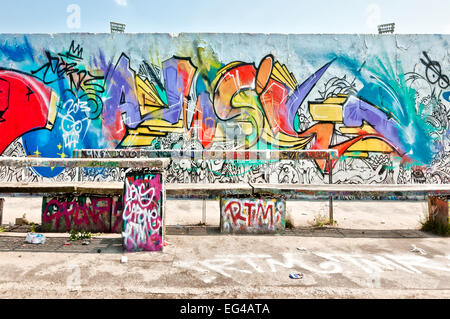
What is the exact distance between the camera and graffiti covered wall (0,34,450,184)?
380 inches

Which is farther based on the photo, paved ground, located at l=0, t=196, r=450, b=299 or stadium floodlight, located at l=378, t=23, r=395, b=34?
stadium floodlight, located at l=378, t=23, r=395, b=34

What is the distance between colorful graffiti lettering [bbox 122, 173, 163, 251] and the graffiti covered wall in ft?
17.1

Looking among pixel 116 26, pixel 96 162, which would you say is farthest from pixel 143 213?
pixel 116 26

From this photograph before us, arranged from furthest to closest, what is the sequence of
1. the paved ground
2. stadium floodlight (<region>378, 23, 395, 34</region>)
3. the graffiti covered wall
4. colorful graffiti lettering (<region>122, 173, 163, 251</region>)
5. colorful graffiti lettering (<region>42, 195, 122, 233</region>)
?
stadium floodlight (<region>378, 23, 395, 34</region>) < the graffiti covered wall < colorful graffiti lettering (<region>42, 195, 122, 233</region>) < colorful graffiti lettering (<region>122, 173, 163, 251</region>) < the paved ground

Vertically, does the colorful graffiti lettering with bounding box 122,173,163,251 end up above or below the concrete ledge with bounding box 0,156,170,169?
below

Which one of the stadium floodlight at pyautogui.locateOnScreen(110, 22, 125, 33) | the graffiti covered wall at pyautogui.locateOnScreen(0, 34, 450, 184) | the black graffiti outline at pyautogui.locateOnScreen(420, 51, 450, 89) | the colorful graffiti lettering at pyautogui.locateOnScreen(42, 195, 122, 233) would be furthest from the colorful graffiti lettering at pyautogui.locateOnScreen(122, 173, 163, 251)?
the black graffiti outline at pyautogui.locateOnScreen(420, 51, 450, 89)

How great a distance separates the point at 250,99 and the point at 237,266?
6.72 metres

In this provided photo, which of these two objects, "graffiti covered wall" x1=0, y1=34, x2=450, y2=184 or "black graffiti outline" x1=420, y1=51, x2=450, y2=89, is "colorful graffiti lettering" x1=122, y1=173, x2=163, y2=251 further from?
"black graffiti outline" x1=420, y1=51, x2=450, y2=89

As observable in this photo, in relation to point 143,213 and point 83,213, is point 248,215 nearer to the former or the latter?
point 143,213

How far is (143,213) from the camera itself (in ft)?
14.5

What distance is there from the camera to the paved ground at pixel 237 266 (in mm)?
3174

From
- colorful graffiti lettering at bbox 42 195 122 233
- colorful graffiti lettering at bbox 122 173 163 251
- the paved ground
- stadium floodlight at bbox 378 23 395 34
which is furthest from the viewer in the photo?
stadium floodlight at bbox 378 23 395 34

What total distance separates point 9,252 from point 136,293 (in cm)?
239
